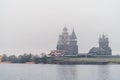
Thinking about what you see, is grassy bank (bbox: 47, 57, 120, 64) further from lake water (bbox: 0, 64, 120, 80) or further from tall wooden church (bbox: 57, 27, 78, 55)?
lake water (bbox: 0, 64, 120, 80)

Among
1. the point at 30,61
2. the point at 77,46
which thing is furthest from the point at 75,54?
the point at 30,61

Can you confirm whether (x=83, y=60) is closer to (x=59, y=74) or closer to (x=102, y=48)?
(x=102, y=48)

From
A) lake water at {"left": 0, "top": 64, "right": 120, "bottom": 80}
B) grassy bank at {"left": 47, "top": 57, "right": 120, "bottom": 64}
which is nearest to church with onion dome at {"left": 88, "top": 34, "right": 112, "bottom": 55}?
grassy bank at {"left": 47, "top": 57, "right": 120, "bottom": 64}

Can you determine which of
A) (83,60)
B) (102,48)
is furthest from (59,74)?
(102,48)

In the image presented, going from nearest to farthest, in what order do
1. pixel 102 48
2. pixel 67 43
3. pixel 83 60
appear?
1. pixel 83 60
2. pixel 102 48
3. pixel 67 43

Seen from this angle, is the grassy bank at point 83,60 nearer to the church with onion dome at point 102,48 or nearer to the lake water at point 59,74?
the church with onion dome at point 102,48

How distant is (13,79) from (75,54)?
370 feet

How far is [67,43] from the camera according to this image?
6629 inches

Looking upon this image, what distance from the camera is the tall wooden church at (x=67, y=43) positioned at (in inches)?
6457

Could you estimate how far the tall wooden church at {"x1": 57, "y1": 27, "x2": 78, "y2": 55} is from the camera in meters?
164

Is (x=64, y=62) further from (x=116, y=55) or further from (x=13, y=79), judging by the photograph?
(x=13, y=79)

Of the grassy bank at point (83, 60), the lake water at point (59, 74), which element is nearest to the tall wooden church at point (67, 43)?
the grassy bank at point (83, 60)

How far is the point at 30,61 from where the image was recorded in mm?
151250

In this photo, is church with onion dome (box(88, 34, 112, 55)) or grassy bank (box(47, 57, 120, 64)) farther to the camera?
church with onion dome (box(88, 34, 112, 55))
